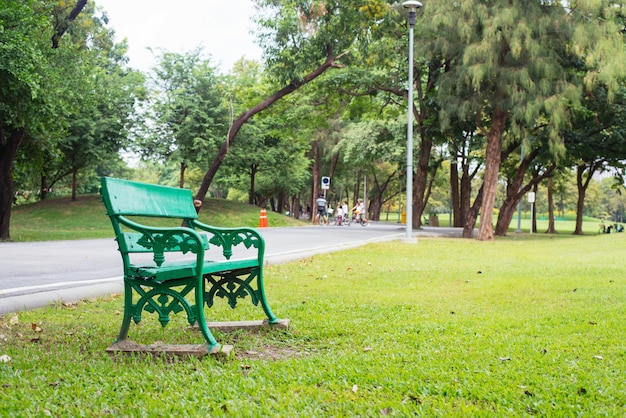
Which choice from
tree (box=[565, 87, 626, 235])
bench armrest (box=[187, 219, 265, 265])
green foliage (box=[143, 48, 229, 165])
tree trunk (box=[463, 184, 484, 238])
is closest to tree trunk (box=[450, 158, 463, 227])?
tree (box=[565, 87, 626, 235])

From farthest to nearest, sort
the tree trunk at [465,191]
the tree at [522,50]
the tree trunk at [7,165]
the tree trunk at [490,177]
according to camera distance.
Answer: the tree trunk at [465,191] → the tree trunk at [490,177] → the tree at [522,50] → the tree trunk at [7,165]

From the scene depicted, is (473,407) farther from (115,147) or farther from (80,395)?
(115,147)

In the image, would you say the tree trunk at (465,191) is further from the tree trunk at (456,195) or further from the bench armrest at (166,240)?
the bench armrest at (166,240)

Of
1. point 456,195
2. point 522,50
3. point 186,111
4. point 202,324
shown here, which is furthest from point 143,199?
point 456,195

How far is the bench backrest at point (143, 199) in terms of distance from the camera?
434cm

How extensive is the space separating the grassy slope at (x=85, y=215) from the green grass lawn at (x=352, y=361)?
23.4 m

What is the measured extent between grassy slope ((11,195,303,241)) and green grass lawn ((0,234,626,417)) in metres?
23.4

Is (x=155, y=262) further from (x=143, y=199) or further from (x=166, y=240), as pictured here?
(x=143, y=199)

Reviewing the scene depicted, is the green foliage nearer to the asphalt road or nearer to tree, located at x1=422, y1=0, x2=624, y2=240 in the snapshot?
tree, located at x1=422, y1=0, x2=624, y2=240

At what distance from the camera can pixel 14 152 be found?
18812 mm

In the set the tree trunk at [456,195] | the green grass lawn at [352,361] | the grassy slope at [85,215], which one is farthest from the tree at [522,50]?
the tree trunk at [456,195]

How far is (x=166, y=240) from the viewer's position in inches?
170

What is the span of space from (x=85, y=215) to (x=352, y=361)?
29.3m

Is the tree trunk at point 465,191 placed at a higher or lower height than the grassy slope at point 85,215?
higher
